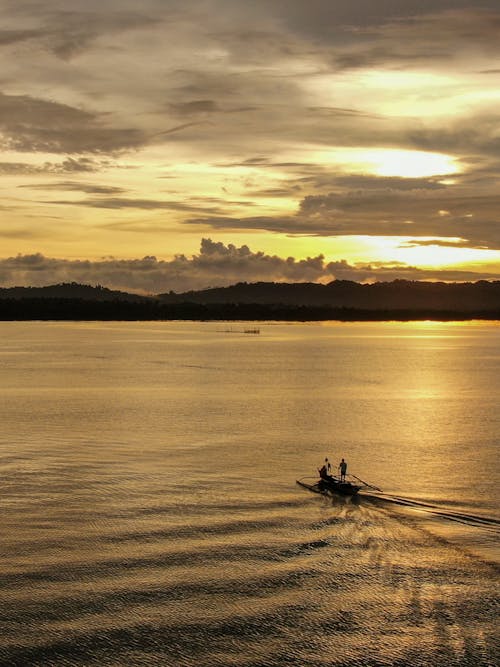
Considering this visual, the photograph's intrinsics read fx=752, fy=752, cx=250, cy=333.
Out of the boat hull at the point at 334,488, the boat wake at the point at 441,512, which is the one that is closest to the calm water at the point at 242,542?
the boat wake at the point at 441,512

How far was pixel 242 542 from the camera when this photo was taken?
31.0m

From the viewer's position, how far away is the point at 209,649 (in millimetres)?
21922

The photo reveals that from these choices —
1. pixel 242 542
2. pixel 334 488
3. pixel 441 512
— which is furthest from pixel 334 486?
pixel 242 542

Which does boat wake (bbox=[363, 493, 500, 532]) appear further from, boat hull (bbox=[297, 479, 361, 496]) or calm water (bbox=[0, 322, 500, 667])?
boat hull (bbox=[297, 479, 361, 496])

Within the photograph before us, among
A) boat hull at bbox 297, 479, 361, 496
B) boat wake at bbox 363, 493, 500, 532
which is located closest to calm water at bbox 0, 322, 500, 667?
boat wake at bbox 363, 493, 500, 532

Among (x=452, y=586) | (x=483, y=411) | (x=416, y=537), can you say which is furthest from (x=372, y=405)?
(x=452, y=586)

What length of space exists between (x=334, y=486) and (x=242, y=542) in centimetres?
1008

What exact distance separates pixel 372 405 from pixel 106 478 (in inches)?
1901

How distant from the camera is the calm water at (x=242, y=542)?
73.7 ft

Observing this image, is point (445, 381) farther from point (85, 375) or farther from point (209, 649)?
point (209, 649)

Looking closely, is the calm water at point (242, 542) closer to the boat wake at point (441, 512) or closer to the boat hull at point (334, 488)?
the boat wake at point (441, 512)

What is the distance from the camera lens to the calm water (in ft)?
73.7

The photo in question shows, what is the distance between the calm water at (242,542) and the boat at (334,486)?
1.02 metres

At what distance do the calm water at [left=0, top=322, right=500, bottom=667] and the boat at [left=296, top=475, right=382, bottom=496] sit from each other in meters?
1.02
